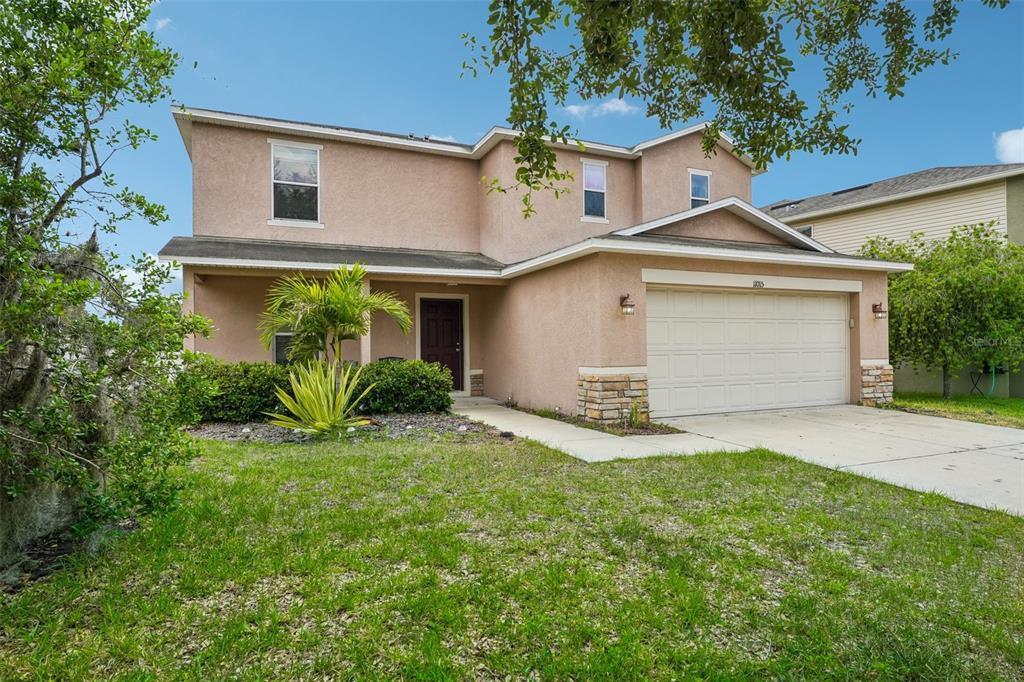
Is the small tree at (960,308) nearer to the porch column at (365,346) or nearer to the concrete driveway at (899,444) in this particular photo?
the concrete driveway at (899,444)

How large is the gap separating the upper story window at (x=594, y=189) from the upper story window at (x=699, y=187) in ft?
8.55

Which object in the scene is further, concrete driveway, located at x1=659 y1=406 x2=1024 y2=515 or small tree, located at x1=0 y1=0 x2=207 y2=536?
concrete driveway, located at x1=659 y1=406 x2=1024 y2=515

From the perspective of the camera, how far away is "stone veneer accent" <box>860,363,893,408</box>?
10719mm

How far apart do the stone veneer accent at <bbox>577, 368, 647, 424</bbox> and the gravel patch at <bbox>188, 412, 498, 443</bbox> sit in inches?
65.2

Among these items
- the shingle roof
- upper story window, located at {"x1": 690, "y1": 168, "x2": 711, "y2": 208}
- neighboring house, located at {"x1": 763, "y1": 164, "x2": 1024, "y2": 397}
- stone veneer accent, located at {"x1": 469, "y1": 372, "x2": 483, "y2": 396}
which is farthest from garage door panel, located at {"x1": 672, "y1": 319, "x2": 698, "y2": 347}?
neighboring house, located at {"x1": 763, "y1": 164, "x2": 1024, "y2": 397}

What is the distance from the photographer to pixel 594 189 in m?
13.5

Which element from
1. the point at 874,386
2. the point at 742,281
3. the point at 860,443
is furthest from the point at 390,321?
the point at 874,386

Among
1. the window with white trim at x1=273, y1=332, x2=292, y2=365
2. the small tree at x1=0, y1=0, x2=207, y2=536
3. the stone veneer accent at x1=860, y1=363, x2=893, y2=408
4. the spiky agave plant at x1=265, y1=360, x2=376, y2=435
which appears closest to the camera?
the small tree at x1=0, y1=0, x2=207, y2=536

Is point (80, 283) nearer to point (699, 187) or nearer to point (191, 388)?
point (191, 388)

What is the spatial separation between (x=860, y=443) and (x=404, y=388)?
22.3 ft

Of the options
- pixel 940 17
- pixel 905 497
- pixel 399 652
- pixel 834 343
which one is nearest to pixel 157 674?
pixel 399 652

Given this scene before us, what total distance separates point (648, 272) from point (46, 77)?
7.61 m

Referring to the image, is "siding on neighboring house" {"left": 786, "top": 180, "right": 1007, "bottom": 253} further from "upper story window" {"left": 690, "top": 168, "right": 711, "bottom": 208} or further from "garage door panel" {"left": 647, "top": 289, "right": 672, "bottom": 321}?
"garage door panel" {"left": 647, "top": 289, "right": 672, "bottom": 321}

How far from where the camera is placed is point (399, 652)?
Answer: 241 cm
